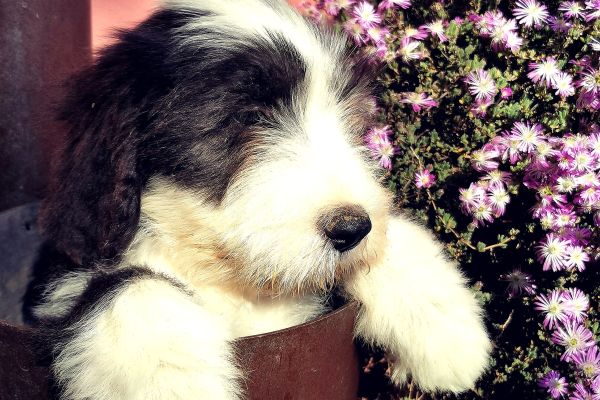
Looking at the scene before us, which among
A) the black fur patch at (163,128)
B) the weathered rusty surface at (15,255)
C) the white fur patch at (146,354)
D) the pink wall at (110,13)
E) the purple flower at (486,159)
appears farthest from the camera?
the pink wall at (110,13)

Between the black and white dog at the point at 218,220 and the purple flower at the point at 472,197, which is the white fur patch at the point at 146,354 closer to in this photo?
the black and white dog at the point at 218,220

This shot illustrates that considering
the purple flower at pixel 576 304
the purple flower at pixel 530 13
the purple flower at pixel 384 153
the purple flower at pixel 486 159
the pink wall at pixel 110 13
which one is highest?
the purple flower at pixel 530 13

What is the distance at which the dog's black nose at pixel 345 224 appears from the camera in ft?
7.06

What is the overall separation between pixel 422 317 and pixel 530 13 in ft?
4.66

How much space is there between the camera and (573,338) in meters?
Result: 2.59

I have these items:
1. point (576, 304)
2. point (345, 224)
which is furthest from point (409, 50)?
point (576, 304)

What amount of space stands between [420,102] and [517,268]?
88 centimetres

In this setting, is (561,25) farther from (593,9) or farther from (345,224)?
(345,224)

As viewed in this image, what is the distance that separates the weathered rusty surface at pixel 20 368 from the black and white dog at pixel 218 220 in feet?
0.35

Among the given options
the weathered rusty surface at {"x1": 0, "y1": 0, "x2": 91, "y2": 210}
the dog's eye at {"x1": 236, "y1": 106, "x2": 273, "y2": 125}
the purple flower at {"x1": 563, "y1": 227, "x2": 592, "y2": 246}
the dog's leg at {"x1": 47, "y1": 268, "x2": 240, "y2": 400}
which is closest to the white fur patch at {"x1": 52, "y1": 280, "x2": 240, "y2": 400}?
the dog's leg at {"x1": 47, "y1": 268, "x2": 240, "y2": 400}

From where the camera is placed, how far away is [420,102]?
301cm

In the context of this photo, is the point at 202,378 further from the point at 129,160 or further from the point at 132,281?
the point at 129,160

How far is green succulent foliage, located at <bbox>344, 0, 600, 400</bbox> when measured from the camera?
290 cm

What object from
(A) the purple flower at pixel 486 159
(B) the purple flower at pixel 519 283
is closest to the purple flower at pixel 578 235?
(B) the purple flower at pixel 519 283
